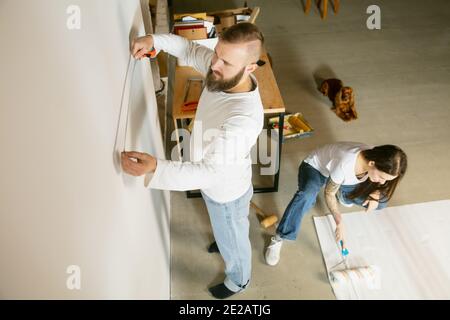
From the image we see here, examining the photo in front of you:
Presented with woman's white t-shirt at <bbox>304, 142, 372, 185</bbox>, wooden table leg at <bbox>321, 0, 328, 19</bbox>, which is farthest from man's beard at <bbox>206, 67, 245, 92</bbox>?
wooden table leg at <bbox>321, 0, 328, 19</bbox>

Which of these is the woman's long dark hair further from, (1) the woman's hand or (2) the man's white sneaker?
(2) the man's white sneaker

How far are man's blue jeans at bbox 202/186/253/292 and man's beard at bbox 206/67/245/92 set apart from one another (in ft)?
1.47

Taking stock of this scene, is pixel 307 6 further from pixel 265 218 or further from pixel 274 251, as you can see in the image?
pixel 274 251

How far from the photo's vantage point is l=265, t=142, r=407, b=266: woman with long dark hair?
4.83 feet

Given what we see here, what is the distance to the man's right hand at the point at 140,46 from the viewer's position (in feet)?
4.11

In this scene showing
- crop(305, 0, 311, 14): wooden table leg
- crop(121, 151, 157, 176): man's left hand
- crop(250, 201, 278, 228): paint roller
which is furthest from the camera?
crop(305, 0, 311, 14): wooden table leg

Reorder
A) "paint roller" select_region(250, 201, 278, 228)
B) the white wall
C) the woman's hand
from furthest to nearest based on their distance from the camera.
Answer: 1. "paint roller" select_region(250, 201, 278, 228)
2. the woman's hand
3. the white wall

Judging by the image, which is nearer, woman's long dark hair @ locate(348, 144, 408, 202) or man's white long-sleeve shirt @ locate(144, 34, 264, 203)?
man's white long-sleeve shirt @ locate(144, 34, 264, 203)

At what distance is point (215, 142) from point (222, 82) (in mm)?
255

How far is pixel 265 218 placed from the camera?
2.15m
